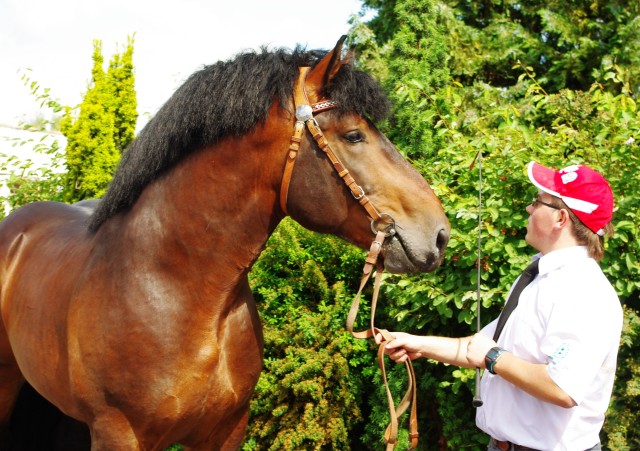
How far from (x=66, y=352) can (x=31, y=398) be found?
1.73m

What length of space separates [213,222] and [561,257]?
4.26ft

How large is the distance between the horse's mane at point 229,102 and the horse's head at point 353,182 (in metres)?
0.02

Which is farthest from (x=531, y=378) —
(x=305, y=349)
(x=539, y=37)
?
(x=539, y=37)

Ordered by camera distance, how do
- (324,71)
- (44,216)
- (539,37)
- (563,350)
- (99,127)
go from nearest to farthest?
(563,350) < (324,71) < (44,216) < (99,127) < (539,37)

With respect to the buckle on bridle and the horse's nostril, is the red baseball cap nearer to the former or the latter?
the horse's nostril

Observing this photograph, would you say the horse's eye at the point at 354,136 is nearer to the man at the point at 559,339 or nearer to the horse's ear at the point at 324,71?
the horse's ear at the point at 324,71

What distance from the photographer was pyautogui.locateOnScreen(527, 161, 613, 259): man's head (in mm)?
2062

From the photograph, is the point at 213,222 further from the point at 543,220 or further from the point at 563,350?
the point at 563,350

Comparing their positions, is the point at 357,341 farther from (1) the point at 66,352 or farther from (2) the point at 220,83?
(2) the point at 220,83

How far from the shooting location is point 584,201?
206cm

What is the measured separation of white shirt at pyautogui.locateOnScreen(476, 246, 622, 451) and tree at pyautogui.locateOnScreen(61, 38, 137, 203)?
489cm

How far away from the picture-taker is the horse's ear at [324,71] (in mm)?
2326

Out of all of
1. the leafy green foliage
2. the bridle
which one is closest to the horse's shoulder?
the leafy green foliage

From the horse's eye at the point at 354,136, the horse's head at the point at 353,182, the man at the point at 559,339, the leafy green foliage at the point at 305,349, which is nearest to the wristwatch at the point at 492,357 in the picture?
the man at the point at 559,339
